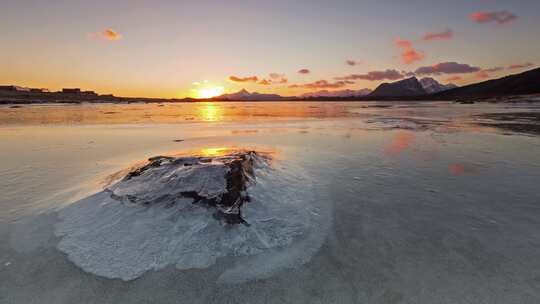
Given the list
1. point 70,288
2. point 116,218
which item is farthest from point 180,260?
point 116,218

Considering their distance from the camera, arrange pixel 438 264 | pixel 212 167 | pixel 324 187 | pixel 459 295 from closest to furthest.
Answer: pixel 459 295
pixel 438 264
pixel 212 167
pixel 324 187

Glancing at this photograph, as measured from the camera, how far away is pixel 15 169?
7098 millimetres

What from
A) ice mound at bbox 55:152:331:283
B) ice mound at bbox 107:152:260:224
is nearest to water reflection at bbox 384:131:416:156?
ice mound at bbox 55:152:331:283

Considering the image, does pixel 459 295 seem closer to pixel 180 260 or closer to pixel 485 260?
pixel 485 260

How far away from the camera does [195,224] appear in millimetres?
3900

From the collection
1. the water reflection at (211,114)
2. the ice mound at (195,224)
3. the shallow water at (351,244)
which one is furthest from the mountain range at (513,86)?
the ice mound at (195,224)

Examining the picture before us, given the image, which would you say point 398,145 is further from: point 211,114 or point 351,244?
point 211,114

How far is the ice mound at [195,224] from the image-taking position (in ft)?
10.5

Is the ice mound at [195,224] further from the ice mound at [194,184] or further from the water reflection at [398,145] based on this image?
the water reflection at [398,145]

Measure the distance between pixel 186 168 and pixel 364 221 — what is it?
363cm

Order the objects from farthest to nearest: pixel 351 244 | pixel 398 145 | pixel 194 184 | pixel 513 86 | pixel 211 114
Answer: pixel 513 86, pixel 211 114, pixel 398 145, pixel 194 184, pixel 351 244

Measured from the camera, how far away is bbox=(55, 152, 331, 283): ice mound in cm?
321

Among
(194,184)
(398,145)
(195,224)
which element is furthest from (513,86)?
(195,224)

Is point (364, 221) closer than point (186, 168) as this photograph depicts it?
Yes
